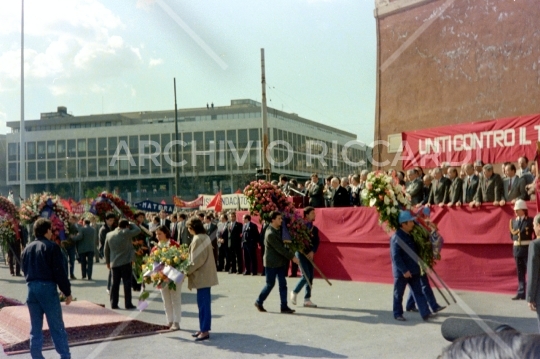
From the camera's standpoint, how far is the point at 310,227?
1348cm

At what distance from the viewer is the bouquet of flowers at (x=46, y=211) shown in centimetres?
1659

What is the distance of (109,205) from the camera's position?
16.1m

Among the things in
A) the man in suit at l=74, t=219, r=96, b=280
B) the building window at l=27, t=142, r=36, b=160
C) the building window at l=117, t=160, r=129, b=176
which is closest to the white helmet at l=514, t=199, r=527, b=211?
the man in suit at l=74, t=219, r=96, b=280

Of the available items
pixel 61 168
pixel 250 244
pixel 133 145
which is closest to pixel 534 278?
pixel 250 244

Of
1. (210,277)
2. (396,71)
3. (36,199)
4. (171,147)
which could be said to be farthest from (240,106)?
(210,277)

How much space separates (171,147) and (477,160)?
65.1 meters

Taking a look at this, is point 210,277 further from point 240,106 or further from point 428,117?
point 240,106

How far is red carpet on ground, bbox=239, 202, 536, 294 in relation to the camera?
13234mm

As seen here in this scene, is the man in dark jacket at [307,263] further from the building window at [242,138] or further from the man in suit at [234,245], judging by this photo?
the building window at [242,138]

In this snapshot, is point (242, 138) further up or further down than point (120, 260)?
further up

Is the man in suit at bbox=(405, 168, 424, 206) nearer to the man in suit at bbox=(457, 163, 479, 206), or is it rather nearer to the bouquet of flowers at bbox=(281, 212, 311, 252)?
the man in suit at bbox=(457, 163, 479, 206)

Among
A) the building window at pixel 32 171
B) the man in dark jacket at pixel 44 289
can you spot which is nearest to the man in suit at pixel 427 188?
the man in dark jacket at pixel 44 289

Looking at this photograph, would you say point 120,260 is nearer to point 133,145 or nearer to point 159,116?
point 133,145

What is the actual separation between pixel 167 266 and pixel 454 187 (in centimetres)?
688
